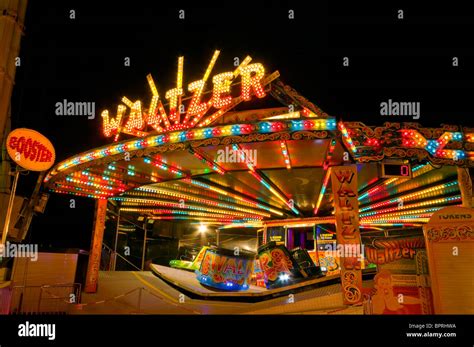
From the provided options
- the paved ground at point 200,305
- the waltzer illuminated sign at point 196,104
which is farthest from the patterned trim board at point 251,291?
the waltzer illuminated sign at point 196,104

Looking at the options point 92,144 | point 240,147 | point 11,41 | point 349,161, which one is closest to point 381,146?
point 349,161

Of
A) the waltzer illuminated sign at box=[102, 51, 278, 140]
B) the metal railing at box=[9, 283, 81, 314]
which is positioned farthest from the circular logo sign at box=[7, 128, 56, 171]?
the metal railing at box=[9, 283, 81, 314]

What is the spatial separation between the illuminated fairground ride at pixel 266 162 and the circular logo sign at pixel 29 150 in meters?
0.55

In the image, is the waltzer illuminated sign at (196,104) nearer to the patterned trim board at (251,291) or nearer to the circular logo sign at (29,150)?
the circular logo sign at (29,150)

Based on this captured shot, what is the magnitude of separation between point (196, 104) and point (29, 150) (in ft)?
17.1

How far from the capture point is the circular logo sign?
9.34m

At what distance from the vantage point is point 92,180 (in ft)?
35.2

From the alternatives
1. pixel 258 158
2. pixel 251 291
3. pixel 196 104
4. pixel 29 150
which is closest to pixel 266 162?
pixel 258 158

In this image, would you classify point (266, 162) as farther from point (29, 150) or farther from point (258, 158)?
point (29, 150)

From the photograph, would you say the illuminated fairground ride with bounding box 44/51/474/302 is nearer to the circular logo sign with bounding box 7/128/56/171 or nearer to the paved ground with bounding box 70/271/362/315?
the circular logo sign with bounding box 7/128/56/171

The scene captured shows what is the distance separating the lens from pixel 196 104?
10.6 metres

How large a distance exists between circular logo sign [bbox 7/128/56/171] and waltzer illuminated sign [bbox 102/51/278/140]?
7.10 feet

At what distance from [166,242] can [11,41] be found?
1291cm
